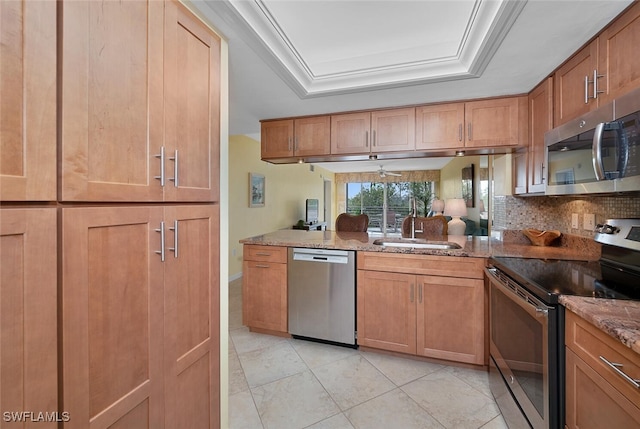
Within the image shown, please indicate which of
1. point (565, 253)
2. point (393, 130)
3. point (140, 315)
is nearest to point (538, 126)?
point (565, 253)

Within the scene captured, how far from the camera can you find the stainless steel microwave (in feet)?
3.75

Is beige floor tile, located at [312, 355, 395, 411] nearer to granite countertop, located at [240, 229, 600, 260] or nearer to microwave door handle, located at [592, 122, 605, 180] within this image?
granite countertop, located at [240, 229, 600, 260]

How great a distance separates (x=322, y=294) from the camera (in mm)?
2418

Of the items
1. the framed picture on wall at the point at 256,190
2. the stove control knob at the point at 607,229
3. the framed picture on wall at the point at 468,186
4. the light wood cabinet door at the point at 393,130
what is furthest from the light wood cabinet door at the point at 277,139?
the framed picture on wall at the point at 468,186

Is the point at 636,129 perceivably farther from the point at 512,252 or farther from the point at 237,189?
the point at 237,189

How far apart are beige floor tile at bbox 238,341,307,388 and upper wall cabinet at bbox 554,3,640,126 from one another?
2442mm

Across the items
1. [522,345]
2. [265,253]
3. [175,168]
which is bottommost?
[522,345]

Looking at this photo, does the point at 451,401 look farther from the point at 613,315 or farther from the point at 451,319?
the point at 613,315

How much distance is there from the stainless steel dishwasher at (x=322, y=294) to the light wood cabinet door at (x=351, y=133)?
975 mm

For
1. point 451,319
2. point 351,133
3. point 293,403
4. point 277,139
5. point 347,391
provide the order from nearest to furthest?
point 293,403 < point 347,391 < point 451,319 < point 351,133 < point 277,139

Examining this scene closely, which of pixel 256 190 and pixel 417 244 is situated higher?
pixel 256 190

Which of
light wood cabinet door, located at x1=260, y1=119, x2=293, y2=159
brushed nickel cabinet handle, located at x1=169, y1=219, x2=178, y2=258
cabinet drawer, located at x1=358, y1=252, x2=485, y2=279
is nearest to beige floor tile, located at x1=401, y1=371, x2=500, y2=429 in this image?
cabinet drawer, located at x1=358, y1=252, x2=485, y2=279

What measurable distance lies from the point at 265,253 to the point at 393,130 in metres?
1.61

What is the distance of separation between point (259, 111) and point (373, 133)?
110 cm
